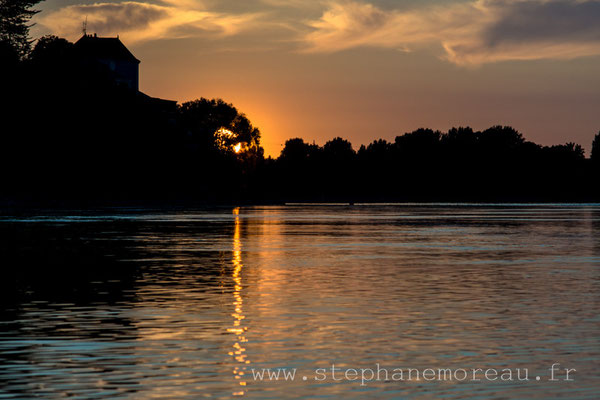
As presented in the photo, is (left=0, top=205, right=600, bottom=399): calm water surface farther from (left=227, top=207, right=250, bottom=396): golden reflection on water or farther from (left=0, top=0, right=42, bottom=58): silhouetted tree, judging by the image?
(left=0, top=0, right=42, bottom=58): silhouetted tree

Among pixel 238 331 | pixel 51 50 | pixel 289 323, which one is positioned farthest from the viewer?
pixel 51 50

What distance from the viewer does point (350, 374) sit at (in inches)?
520

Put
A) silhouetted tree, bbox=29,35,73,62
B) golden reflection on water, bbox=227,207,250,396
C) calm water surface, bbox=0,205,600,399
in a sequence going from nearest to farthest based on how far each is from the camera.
Answer: calm water surface, bbox=0,205,600,399 → golden reflection on water, bbox=227,207,250,396 → silhouetted tree, bbox=29,35,73,62

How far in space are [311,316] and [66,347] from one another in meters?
5.01

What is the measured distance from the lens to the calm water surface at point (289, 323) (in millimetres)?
12625

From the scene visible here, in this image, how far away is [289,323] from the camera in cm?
1823

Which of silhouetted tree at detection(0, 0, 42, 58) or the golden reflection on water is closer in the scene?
the golden reflection on water

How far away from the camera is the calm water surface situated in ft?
41.4

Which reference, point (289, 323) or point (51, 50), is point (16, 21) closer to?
point (51, 50)

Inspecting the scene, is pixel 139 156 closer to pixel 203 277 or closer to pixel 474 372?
pixel 203 277

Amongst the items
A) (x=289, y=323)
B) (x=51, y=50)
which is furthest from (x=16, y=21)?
(x=289, y=323)

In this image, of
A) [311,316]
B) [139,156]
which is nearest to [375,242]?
[311,316]

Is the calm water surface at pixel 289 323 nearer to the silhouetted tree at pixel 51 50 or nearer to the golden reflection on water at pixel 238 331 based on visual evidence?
the golden reflection on water at pixel 238 331

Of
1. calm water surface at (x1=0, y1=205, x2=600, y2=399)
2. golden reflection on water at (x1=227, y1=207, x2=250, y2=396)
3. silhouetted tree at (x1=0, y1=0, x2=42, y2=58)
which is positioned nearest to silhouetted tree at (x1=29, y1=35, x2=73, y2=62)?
silhouetted tree at (x1=0, y1=0, x2=42, y2=58)
